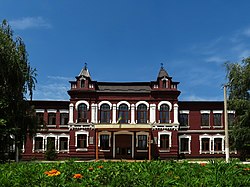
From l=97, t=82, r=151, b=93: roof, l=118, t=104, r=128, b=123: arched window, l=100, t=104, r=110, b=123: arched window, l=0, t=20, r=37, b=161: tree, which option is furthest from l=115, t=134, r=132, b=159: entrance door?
l=0, t=20, r=37, b=161: tree

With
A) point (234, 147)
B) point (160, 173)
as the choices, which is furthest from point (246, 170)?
point (234, 147)

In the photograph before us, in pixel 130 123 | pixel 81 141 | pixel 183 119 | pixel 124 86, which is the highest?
pixel 124 86

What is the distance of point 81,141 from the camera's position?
3503 centimetres

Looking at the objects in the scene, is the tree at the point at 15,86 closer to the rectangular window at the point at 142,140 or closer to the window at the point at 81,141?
the window at the point at 81,141

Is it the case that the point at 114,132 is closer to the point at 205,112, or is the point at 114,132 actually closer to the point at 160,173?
the point at 205,112

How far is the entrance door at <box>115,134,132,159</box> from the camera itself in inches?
1377

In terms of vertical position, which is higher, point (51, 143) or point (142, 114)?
point (142, 114)

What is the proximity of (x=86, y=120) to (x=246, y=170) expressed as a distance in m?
30.7

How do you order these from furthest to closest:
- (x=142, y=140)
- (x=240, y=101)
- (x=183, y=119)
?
(x=183, y=119)
(x=142, y=140)
(x=240, y=101)

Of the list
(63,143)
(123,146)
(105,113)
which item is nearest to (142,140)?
(123,146)

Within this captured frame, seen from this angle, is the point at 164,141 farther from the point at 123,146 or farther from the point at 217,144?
the point at 217,144

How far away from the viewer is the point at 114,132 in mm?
35000

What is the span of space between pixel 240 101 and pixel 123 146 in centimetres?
1363

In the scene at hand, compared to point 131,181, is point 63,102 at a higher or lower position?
higher
